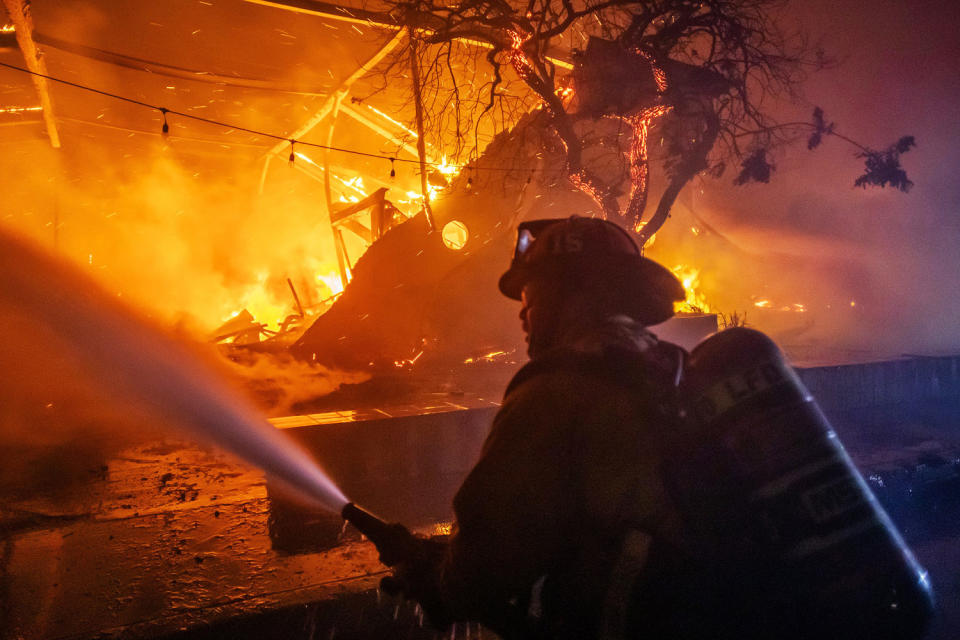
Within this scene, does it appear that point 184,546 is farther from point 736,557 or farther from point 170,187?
point 170,187

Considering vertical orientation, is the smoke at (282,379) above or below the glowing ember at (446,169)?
below

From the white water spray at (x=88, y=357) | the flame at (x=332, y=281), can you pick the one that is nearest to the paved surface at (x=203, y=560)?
the white water spray at (x=88, y=357)

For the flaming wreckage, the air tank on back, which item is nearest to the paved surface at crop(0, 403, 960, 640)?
the air tank on back

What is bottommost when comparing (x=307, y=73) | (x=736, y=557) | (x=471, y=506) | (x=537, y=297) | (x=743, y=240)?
(x=736, y=557)

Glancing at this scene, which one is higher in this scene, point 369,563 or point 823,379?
point 823,379

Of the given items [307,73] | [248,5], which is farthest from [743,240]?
[248,5]

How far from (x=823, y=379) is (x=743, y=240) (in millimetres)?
14178

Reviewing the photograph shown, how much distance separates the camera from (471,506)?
1.35 m

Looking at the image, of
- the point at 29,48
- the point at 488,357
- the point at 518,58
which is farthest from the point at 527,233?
the point at 29,48

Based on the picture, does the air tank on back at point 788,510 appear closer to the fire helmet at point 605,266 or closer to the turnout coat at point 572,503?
the turnout coat at point 572,503

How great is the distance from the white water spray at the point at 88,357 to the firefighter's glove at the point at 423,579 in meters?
6.48

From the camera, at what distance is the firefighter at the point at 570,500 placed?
51.3 inches

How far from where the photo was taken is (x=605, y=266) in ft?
5.37

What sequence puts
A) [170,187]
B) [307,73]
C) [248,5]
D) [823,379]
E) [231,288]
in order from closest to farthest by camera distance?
[823,379]
[248,5]
[307,73]
[170,187]
[231,288]
